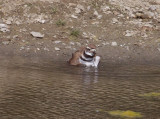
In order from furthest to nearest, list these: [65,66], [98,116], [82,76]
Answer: [65,66] → [82,76] → [98,116]

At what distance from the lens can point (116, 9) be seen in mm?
19203

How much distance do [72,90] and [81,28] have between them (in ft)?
25.1

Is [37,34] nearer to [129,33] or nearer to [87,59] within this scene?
[129,33]

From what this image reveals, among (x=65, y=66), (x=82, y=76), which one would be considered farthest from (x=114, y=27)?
(x=82, y=76)

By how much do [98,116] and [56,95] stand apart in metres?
1.74

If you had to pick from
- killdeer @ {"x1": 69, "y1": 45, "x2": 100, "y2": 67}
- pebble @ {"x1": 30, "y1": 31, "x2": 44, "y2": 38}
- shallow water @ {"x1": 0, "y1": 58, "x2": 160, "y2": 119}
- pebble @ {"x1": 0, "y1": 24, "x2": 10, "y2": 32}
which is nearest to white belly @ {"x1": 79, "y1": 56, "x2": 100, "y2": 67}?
killdeer @ {"x1": 69, "y1": 45, "x2": 100, "y2": 67}

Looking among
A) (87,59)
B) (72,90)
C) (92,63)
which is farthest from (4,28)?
(72,90)

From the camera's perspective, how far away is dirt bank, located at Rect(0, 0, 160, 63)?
52.3ft

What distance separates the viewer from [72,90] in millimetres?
10141

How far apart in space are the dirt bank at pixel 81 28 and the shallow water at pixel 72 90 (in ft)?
6.03

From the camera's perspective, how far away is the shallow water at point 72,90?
8367 mm

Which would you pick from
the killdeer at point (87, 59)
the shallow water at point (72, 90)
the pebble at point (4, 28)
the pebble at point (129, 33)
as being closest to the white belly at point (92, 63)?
the killdeer at point (87, 59)

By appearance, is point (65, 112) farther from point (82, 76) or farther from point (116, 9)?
point (116, 9)

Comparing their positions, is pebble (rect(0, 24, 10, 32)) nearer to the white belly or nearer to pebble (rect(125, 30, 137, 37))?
pebble (rect(125, 30, 137, 37))
